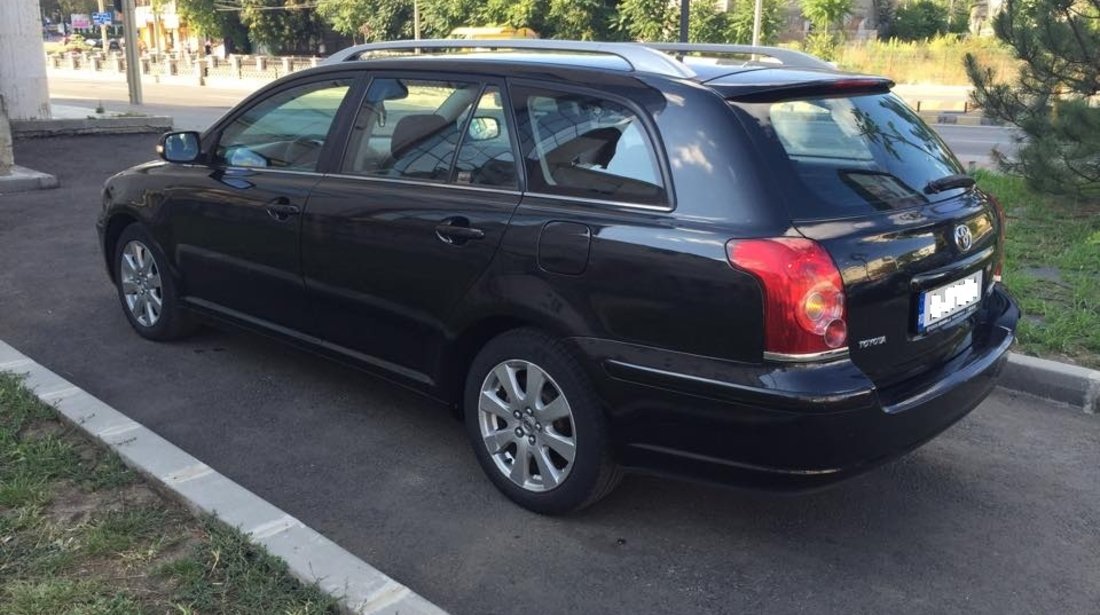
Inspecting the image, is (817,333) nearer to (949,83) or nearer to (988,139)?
(988,139)

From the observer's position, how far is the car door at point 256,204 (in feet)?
14.5

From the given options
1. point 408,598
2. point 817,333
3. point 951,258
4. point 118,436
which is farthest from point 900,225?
point 118,436

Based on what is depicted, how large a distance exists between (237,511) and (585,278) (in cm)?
149

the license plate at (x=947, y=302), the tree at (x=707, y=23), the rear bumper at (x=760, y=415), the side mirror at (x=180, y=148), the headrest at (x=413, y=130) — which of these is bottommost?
the rear bumper at (x=760, y=415)

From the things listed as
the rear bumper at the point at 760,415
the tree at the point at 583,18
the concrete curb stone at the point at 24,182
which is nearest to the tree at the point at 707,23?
the tree at the point at 583,18

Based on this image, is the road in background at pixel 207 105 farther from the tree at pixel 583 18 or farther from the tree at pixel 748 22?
the tree at pixel 583 18

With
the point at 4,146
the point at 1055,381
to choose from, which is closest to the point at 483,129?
the point at 1055,381

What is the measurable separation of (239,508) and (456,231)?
50.9 inches

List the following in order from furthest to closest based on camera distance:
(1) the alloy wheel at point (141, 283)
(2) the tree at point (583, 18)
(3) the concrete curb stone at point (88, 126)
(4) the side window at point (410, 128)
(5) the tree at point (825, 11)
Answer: (5) the tree at point (825, 11) < (2) the tree at point (583, 18) < (3) the concrete curb stone at point (88, 126) < (1) the alloy wheel at point (141, 283) < (4) the side window at point (410, 128)

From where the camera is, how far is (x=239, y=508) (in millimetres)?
3361

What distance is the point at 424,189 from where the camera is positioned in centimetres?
387

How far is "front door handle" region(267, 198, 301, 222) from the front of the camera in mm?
4348

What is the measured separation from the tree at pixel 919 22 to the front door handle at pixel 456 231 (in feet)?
175

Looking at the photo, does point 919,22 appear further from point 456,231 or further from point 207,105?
point 456,231
